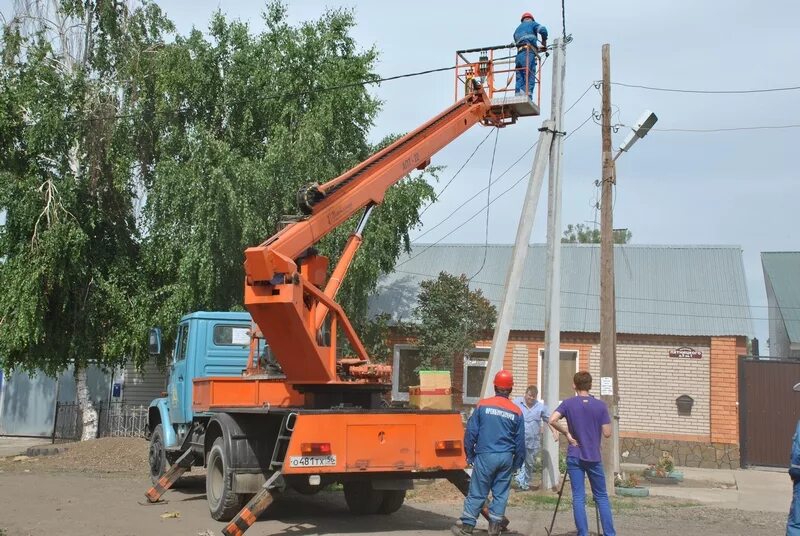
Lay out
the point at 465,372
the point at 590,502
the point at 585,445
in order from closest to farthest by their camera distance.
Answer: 1. the point at 585,445
2. the point at 590,502
3. the point at 465,372

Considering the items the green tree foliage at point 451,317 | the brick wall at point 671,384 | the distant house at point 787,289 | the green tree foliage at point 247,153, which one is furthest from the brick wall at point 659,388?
the green tree foliage at point 247,153

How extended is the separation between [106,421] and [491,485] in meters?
16.8

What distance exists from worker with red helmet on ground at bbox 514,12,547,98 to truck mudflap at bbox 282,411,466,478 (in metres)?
6.12

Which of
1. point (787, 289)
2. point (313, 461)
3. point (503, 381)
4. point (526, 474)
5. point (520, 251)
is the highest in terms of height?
point (787, 289)

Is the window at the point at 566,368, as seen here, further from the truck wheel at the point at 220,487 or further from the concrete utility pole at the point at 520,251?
the truck wheel at the point at 220,487

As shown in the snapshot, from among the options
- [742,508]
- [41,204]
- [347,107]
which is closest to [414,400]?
[742,508]

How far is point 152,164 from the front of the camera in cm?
2083

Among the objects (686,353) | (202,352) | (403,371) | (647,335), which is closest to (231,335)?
(202,352)

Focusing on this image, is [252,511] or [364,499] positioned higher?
[252,511]

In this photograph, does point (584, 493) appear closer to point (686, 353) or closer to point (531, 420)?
point (531, 420)

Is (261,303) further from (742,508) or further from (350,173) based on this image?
(742,508)

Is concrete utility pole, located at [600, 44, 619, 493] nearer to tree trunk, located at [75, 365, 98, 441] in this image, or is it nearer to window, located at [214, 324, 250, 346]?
window, located at [214, 324, 250, 346]

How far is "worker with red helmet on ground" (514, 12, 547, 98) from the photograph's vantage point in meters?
13.8

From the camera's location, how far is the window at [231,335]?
1329cm
